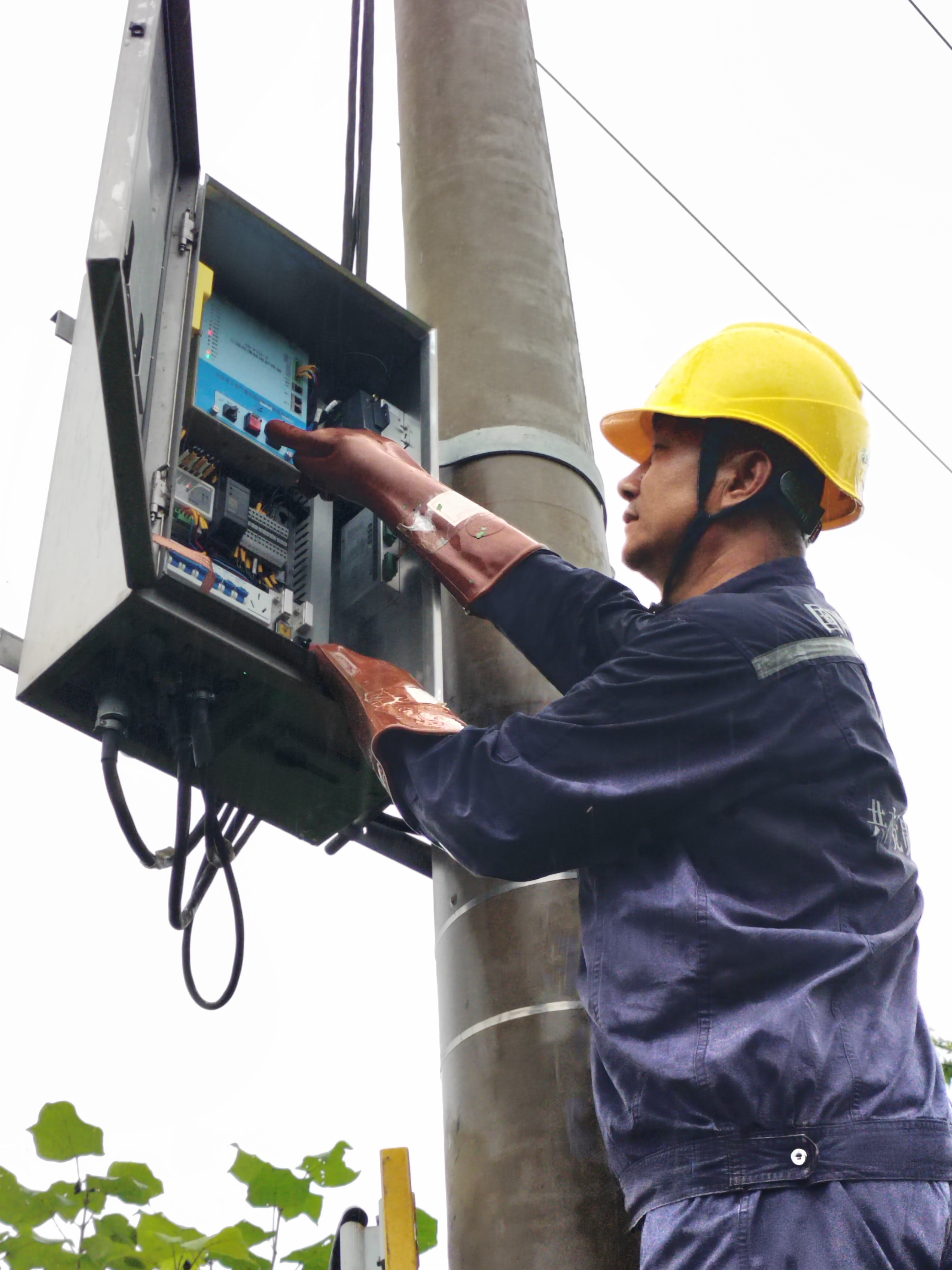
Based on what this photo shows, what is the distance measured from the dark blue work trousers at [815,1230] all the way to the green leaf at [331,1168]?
1.23 meters

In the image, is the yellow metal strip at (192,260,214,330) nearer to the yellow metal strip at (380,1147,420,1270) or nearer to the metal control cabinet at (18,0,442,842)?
the metal control cabinet at (18,0,442,842)

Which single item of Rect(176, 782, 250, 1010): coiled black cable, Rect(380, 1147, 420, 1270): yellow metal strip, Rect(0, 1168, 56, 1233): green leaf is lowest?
Rect(380, 1147, 420, 1270): yellow metal strip

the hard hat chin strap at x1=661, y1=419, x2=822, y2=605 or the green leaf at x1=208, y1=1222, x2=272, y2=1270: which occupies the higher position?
the hard hat chin strap at x1=661, y1=419, x2=822, y2=605

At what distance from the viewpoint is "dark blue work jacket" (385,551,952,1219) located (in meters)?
1.90

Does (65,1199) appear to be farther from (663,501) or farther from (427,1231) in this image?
(663,501)

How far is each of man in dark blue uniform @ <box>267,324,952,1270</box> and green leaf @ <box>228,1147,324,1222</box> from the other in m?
1.00

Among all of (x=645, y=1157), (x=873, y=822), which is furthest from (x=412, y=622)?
(x=645, y=1157)

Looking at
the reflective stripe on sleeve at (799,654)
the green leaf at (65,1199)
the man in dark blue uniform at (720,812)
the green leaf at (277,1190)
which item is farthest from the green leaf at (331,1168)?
the reflective stripe on sleeve at (799,654)

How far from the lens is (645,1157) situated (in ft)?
6.47

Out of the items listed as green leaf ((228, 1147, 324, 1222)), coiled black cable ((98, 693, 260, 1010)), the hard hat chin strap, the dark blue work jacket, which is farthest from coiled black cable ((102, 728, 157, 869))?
the hard hat chin strap

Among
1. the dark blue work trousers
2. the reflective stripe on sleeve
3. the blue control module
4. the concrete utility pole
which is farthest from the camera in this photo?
the blue control module

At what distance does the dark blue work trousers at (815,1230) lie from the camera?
178 centimetres

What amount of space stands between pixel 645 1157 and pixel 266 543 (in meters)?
1.62

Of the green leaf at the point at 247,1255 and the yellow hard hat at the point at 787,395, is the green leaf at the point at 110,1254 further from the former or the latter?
the yellow hard hat at the point at 787,395
